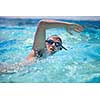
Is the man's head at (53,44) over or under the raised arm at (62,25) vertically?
under

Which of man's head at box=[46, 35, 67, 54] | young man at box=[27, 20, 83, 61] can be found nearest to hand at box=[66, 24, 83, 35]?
young man at box=[27, 20, 83, 61]

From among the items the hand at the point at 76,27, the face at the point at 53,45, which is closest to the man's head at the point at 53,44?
the face at the point at 53,45

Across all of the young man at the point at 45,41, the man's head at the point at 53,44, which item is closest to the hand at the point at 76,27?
the young man at the point at 45,41

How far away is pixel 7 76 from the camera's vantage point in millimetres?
1829

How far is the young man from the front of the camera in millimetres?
1827

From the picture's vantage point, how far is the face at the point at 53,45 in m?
1.83

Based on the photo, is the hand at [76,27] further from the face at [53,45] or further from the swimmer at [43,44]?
the face at [53,45]

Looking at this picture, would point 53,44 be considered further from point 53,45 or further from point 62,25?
point 62,25

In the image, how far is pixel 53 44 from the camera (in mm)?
1835

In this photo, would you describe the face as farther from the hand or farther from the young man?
the hand

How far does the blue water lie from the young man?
33 mm
